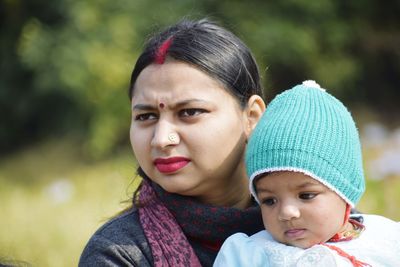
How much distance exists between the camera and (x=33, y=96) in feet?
32.7

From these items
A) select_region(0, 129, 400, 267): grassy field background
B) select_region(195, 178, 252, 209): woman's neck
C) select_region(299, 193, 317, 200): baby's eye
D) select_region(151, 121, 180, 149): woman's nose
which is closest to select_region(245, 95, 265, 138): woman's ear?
select_region(195, 178, 252, 209): woman's neck

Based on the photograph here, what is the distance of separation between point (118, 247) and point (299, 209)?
0.60 m

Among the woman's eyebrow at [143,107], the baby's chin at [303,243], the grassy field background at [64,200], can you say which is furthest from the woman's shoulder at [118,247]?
the grassy field background at [64,200]

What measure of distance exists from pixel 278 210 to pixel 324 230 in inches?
5.8

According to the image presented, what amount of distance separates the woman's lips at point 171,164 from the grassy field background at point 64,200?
1.29 m

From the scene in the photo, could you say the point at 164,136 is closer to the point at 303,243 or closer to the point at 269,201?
the point at 269,201

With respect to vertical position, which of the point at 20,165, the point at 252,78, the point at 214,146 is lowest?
the point at 214,146

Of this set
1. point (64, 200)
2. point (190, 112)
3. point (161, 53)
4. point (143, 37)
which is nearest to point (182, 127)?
point (190, 112)

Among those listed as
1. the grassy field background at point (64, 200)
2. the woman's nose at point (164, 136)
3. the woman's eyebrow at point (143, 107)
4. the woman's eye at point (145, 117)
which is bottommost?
the woman's nose at point (164, 136)

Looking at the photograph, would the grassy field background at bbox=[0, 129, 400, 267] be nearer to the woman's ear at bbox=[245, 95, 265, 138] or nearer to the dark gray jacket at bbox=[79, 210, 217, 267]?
the dark gray jacket at bbox=[79, 210, 217, 267]

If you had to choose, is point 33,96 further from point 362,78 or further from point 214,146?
point 214,146

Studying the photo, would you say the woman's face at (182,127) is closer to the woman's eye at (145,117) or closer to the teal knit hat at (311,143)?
the woman's eye at (145,117)

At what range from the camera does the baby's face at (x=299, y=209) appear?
2127 millimetres

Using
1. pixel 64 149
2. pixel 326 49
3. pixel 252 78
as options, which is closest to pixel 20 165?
pixel 64 149
